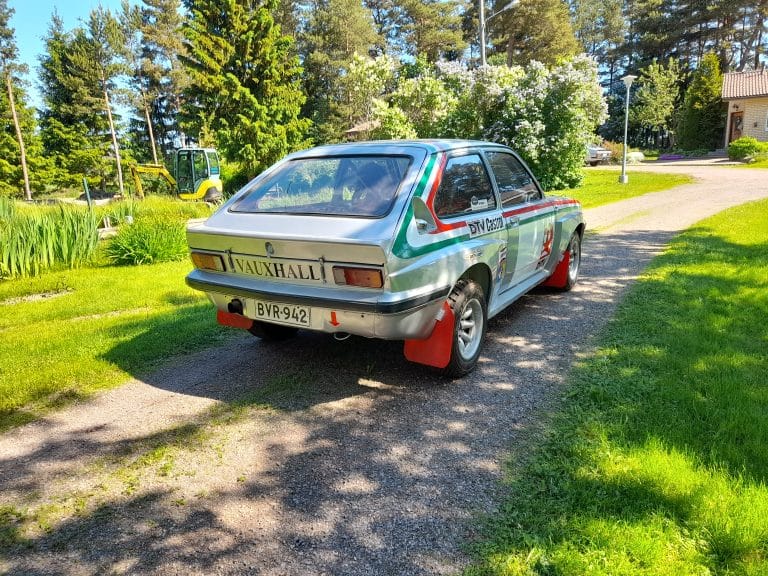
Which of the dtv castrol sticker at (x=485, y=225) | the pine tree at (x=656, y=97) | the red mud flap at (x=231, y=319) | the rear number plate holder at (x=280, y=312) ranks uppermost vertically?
the pine tree at (x=656, y=97)

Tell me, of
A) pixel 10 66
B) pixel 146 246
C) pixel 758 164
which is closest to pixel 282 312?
pixel 146 246

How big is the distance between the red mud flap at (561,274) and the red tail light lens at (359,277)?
3.46 metres

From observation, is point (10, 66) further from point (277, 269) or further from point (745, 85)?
point (745, 85)

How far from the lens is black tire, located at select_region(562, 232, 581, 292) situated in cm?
629

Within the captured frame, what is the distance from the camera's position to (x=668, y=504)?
99.1 inches

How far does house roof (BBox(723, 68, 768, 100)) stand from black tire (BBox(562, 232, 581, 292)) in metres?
37.1

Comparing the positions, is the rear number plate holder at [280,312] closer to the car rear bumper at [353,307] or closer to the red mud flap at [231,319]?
the car rear bumper at [353,307]

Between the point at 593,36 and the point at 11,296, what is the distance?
72.9 metres

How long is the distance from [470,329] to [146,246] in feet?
25.0

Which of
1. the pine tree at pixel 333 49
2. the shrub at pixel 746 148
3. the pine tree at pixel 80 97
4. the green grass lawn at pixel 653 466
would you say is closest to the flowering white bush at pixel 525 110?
the green grass lawn at pixel 653 466

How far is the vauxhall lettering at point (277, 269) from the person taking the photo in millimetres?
3469

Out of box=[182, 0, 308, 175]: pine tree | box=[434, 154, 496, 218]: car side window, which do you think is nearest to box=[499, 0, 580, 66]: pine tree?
box=[182, 0, 308, 175]: pine tree

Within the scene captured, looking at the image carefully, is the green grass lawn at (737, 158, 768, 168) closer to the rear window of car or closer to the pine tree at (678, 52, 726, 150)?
the pine tree at (678, 52, 726, 150)

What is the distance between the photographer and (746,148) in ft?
93.6
